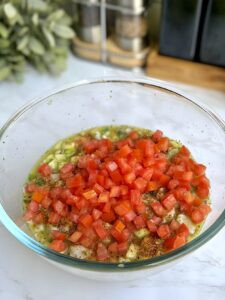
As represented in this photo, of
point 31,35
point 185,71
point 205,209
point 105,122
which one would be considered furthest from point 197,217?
point 31,35

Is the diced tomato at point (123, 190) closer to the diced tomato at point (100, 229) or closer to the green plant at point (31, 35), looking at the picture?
the diced tomato at point (100, 229)

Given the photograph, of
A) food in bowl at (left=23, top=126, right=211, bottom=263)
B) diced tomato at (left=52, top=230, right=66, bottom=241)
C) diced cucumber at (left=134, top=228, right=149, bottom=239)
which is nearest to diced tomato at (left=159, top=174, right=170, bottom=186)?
food in bowl at (left=23, top=126, right=211, bottom=263)

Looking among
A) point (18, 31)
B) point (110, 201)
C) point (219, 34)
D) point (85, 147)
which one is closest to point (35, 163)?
point (85, 147)

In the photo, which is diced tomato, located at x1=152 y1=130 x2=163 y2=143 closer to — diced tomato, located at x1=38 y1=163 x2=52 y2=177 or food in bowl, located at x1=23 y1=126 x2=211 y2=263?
food in bowl, located at x1=23 y1=126 x2=211 y2=263

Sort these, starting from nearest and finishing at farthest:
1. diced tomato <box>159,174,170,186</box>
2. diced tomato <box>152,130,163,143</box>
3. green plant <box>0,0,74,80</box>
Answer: diced tomato <box>159,174,170,186</box>
diced tomato <box>152,130,163,143</box>
green plant <box>0,0,74,80</box>

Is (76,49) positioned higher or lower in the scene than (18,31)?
lower

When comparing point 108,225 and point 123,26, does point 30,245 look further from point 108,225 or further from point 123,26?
point 123,26

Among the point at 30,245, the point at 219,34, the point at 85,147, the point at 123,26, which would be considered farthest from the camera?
the point at 123,26

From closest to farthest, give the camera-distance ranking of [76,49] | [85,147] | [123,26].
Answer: [85,147]
[123,26]
[76,49]

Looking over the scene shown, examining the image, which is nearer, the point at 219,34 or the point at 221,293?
the point at 221,293
